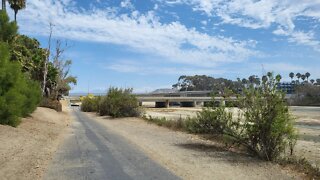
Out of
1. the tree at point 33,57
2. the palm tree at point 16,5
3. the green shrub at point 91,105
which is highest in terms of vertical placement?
the palm tree at point 16,5

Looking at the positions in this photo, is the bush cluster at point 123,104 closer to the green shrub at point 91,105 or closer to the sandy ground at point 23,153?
the sandy ground at point 23,153

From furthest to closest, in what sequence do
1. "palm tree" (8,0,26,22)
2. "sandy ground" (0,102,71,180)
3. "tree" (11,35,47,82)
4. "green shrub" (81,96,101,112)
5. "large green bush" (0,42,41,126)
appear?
1. "green shrub" (81,96,101,112)
2. "palm tree" (8,0,26,22)
3. "tree" (11,35,47,82)
4. "large green bush" (0,42,41,126)
5. "sandy ground" (0,102,71,180)

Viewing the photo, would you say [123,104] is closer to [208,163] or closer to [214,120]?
[214,120]

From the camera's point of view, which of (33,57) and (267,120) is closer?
(267,120)

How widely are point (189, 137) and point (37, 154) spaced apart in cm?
925

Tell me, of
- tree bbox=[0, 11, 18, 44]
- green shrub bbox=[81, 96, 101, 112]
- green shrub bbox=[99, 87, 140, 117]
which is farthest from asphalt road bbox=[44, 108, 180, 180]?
green shrub bbox=[81, 96, 101, 112]

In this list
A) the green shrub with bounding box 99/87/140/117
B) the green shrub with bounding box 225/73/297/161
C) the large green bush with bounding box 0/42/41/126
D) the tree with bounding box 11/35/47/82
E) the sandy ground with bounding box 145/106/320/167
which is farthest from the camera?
the tree with bounding box 11/35/47/82

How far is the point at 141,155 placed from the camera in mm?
15500

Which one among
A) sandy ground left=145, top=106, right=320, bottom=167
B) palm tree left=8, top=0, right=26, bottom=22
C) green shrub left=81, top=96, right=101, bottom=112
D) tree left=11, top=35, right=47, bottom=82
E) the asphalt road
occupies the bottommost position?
sandy ground left=145, top=106, right=320, bottom=167

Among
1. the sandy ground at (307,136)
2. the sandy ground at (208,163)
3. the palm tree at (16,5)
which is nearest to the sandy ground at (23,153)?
the sandy ground at (208,163)

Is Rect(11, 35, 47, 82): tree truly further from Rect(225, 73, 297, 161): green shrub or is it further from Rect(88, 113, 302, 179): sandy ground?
Rect(225, 73, 297, 161): green shrub

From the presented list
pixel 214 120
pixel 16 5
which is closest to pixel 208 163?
pixel 214 120

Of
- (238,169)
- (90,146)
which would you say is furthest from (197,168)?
(90,146)

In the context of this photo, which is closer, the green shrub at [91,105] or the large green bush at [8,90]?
the large green bush at [8,90]
